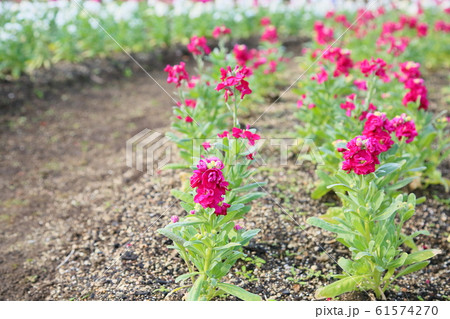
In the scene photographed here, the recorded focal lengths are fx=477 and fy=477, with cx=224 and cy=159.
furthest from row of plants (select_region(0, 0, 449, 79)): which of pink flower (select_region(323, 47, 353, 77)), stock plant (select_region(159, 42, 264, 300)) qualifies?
stock plant (select_region(159, 42, 264, 300))

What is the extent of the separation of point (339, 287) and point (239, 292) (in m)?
0.55

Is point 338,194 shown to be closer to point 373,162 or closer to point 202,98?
point 373,162

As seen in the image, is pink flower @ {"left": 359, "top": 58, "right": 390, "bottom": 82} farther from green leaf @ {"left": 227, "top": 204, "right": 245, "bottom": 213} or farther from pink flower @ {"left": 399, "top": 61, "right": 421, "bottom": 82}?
green leaf @ {"left": 227, "top": 204, "right": 245, "bottom": 213}

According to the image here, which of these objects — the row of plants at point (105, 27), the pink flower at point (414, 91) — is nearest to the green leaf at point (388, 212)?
the pink flower at point (414, 91)

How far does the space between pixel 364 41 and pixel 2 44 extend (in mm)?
5266

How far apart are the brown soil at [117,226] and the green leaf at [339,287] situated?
0.66 feet

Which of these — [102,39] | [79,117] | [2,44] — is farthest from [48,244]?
[102,39]

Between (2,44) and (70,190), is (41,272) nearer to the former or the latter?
(70,190)

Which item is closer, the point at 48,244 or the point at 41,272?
the point at 41,272

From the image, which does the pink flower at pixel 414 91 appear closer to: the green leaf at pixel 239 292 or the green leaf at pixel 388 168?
the green leaf at pixel 388 168

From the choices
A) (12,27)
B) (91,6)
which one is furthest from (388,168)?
(91,6)

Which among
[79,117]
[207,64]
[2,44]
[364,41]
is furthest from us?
[207,64]

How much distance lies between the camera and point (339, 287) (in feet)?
8.47

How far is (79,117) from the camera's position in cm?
610
